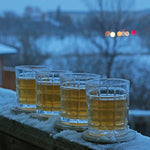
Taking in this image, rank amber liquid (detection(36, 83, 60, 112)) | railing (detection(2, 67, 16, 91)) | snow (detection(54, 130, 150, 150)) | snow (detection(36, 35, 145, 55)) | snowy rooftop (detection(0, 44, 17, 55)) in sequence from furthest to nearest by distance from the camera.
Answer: snow (detection(36, 35, 145, 55)), snowy rooftop (detection(0, 44, 17, 55)), railing (detection(2, 67, 16, 91)), amber liquid (detection(36, 83, 60, 112)), snow (detection(54, 130, 150, 150))

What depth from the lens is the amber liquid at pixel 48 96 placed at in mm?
975

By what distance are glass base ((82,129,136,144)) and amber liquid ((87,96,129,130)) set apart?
1 centimetres

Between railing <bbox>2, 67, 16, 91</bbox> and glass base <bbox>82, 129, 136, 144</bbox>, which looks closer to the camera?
glass base <bbox>82, 129, 136, 144</bbox>

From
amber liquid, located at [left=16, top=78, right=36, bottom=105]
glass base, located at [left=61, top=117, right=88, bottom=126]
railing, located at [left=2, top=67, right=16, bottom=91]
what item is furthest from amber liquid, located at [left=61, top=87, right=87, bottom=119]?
railing, located at [left=2, top=67, right=16, bottom=91]

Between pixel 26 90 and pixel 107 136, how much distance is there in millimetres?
445

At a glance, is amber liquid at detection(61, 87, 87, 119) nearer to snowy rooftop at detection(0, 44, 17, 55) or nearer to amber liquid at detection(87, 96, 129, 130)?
amber liquid at detection(87, 96, 129, 130)

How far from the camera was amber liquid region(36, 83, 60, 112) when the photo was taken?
975mm

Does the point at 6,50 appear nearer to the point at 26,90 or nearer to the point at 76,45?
the point at 76,45

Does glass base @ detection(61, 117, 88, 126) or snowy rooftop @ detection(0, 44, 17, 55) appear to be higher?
snowy rooftop @ detection(0, 44, 17, 55)

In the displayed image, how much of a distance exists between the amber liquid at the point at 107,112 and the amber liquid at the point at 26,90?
374mm

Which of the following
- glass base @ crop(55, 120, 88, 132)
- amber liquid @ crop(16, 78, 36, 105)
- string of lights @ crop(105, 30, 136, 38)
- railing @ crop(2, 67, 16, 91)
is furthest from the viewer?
string of lights @ crop(105, 30, 136, 38)

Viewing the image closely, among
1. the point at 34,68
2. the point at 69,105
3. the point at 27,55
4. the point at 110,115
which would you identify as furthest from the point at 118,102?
the point at 27,55

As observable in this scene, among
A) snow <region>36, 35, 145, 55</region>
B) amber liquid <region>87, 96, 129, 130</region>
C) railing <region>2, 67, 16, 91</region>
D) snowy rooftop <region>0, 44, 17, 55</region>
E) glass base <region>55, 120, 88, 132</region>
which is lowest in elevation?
railing <region>2, 67, 16, 91</region>

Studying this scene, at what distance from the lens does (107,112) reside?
2.48 feet
